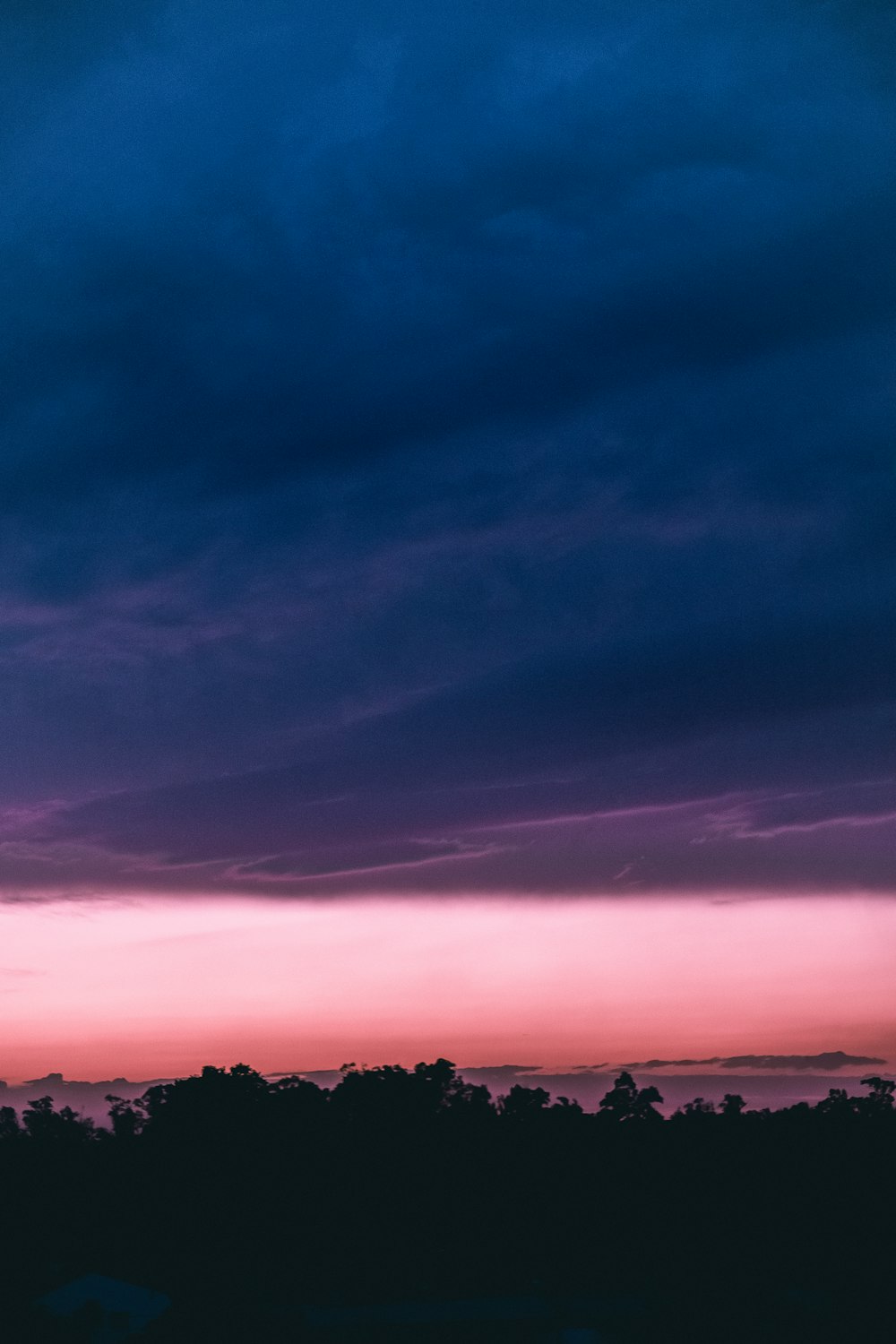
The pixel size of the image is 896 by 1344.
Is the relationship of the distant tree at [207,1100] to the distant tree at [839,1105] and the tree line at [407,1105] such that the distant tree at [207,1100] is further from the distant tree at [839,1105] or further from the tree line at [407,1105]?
the distant tree at [839,1105]

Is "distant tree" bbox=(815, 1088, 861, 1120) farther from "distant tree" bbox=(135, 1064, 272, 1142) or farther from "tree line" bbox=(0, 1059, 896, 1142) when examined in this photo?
"distant tree" bbox=(135, 1064, 272, 1142)

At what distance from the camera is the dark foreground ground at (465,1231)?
5866 cm

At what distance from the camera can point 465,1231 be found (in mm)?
81875

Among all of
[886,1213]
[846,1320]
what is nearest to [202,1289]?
[846,1320]

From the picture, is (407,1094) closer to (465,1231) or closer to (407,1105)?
(407,1105)

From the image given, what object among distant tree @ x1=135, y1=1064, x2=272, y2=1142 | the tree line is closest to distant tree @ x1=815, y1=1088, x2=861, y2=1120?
the tree line

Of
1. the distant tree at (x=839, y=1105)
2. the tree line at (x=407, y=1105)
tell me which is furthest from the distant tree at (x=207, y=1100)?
the distant tree at (x=839, y=1105)

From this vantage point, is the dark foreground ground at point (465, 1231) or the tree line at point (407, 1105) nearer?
the dark foreground ground at point (465, 1231)

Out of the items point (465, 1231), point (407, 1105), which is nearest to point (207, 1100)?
point (407, 1105)

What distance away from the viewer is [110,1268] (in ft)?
256

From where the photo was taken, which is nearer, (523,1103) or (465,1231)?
(465,1231)

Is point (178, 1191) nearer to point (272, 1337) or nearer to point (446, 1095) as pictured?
point (272, 1337)

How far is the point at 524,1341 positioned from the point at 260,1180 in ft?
133

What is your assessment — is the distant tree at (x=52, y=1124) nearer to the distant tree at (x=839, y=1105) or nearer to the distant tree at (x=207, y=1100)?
the distant tree at (x=207, y=1100)
